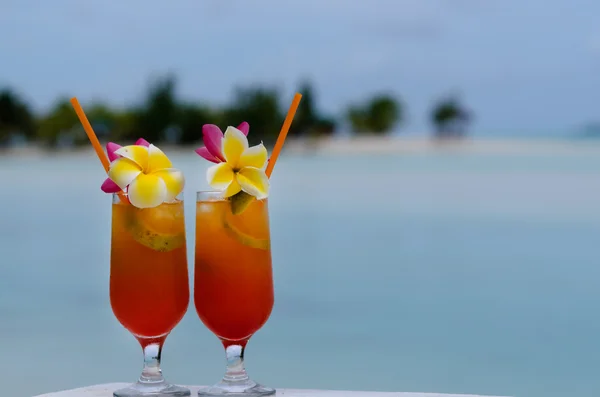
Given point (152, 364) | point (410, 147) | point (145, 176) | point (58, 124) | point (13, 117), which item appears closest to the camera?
point (145, 176)

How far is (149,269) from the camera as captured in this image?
225 cm

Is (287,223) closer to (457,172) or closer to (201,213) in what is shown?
(201,213)

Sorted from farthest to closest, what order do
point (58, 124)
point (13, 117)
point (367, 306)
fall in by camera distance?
point (58, 124), point (13, 117), point (367, 306)

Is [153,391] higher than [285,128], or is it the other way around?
[285,128]

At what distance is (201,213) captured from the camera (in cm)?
227

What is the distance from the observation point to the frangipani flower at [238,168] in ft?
7.27

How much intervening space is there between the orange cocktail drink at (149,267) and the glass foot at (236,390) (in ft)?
0.53

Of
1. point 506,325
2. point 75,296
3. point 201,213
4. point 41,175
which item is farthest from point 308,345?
point 41,175

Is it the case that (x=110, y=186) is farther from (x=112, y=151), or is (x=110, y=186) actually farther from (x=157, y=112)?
(x=157, y=112)

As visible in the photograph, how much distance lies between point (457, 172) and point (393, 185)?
7.32 m

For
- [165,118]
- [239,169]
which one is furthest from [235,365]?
Answer: [165,118]

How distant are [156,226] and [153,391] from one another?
1.19 feet

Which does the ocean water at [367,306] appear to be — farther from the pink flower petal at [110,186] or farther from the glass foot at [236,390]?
the glass foot at [236,390]

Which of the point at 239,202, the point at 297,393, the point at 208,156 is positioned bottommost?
the point at 297,393
